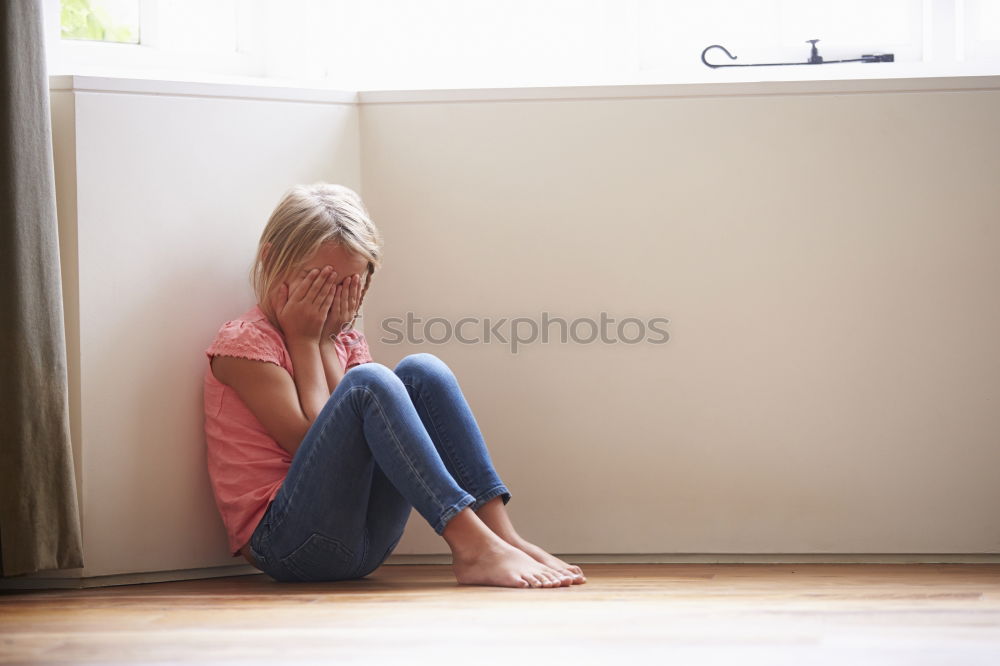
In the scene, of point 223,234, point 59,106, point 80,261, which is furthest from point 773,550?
point 59,106

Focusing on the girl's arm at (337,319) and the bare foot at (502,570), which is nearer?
the bare foot at (502,570)

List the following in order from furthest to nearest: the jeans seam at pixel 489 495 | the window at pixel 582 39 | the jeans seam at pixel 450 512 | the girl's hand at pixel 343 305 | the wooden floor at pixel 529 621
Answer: the window at pixel 582 39, the girl's hand at pixel 343 305, the jeans seam at pixel 489 495, the jeans seam at pixel 450 512, the wooden floor at pixel 529 621

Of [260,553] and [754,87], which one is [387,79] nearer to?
[754,87]

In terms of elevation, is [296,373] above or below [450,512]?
above

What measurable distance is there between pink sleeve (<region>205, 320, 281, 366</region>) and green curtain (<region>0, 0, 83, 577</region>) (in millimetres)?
234

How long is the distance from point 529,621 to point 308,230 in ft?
2.52

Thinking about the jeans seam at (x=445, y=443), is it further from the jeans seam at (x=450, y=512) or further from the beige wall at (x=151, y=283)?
the beige wall at (x=151, y=283)

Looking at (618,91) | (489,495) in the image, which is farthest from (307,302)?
(618,91)

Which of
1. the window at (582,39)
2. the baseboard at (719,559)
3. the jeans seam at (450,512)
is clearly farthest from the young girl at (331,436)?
the window at (582,39)

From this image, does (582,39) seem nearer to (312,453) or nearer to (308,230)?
(308,230)

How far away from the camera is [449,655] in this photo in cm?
118

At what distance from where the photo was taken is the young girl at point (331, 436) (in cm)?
163

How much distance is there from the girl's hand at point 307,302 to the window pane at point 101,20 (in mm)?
713

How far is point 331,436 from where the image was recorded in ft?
5.41
